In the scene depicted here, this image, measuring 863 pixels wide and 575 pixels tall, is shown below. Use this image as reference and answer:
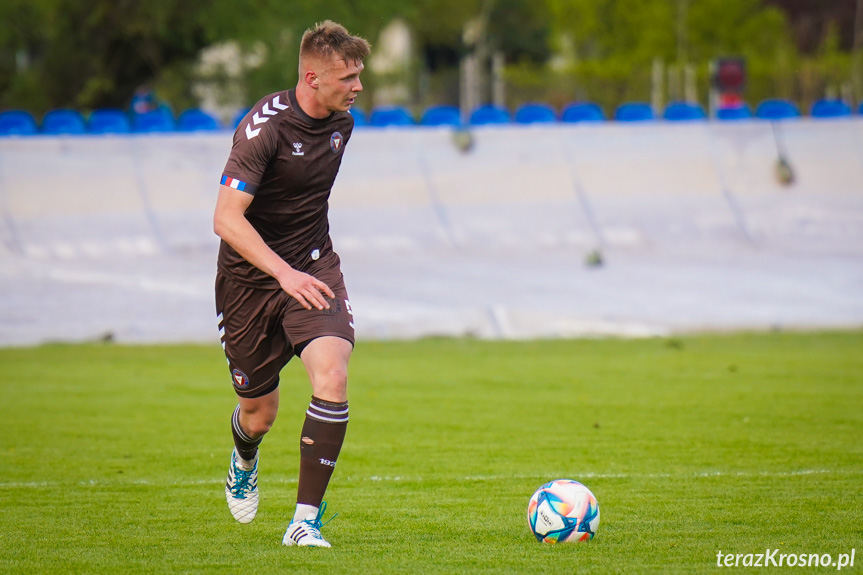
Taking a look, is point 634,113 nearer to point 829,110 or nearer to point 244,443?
point 829,110

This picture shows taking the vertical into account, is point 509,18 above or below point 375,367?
below

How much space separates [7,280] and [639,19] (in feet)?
80.7

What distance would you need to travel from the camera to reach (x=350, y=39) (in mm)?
5840

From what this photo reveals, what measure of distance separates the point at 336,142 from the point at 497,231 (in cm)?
1292

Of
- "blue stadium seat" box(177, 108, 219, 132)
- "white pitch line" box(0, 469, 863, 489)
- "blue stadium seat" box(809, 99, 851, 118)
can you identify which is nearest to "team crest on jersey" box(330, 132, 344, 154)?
"white pitch line" box(0, 469, 863, 489)

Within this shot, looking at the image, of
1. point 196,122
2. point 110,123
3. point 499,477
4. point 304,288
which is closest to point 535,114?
point 196,122

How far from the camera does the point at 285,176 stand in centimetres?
596

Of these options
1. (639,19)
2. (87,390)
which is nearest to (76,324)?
(87,390)

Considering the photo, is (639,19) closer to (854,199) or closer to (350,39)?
(854,199)

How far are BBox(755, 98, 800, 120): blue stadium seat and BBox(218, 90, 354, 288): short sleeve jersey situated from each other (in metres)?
16.5

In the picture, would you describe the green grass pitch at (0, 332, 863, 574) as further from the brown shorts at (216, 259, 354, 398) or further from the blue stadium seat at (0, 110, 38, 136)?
the blue stadium seat at (0, 110, 38, 136)

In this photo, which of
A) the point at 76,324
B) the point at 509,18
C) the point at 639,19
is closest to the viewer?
the point at 76,324

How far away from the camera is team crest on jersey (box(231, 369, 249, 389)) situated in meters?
6.27

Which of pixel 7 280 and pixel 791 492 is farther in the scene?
pixel 7 280
